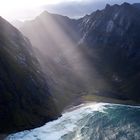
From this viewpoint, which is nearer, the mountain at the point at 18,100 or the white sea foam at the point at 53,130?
the white sea foam at the point at 53,130

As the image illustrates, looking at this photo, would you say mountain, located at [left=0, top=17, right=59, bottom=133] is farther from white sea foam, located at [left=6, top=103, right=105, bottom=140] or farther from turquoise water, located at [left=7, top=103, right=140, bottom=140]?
turquoise water, located at [left=7, top=103, right=140, bottom=140]

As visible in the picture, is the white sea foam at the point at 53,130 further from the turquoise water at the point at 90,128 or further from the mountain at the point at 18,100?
the mountain at the point at 18,100

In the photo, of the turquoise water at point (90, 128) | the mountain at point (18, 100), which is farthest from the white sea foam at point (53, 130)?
the mountain at point (18, 100)

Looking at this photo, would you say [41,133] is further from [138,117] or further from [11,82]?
[138,117]

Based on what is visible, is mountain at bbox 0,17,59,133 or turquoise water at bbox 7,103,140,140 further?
A: mountain at bbox 0,17,59,133

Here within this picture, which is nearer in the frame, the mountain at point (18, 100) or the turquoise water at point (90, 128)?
the turquoise water at point (90, 128)

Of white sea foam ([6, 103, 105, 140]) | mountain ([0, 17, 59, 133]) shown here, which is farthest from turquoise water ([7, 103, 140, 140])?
mountain ([0, 17, 59, 133])

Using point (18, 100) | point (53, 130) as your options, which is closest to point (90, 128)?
point (53, 130)

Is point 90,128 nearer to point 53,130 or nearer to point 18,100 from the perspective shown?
point 53,130

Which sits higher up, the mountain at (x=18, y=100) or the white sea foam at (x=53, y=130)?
the mountain at (x=18, y=100)
